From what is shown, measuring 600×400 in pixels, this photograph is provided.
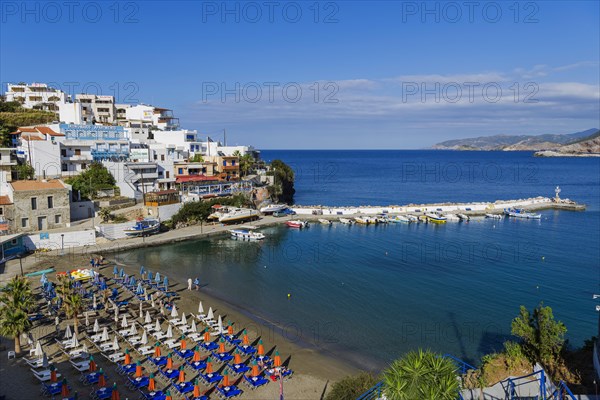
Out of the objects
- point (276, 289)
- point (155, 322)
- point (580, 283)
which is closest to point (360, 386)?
point (155, 322)

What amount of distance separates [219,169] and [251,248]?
91.4 ft

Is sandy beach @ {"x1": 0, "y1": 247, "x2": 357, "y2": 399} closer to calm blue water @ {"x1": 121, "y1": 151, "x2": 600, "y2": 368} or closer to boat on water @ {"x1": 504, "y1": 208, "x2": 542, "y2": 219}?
calm blue water @ {"x1": 121, "y1": 151, "x2": 600, "y2": 368}

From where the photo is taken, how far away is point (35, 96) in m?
93.5

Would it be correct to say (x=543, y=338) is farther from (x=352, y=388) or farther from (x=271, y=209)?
(x=271, y=209)

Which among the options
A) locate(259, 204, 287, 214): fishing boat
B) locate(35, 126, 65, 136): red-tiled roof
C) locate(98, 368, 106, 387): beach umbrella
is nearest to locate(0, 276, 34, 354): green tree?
locate(98, 368, 106, 387): beach umbrella

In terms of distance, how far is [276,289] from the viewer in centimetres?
3703

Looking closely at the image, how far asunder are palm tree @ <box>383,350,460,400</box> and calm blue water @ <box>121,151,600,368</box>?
14.9 meters

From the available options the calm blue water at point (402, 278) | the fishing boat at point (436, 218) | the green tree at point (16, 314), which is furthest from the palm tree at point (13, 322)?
the fishing boat at point (436, 218)

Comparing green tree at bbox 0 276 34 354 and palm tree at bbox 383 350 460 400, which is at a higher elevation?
palm tree at bbox 383 350 460 400

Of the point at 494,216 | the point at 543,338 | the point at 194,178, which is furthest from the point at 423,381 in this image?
the point at 494,216

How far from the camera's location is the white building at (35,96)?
91.6 metres

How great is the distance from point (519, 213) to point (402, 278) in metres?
44.1

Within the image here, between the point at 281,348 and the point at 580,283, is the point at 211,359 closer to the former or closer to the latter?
the point at 281,348

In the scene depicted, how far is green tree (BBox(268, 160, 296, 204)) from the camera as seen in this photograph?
80.1m
